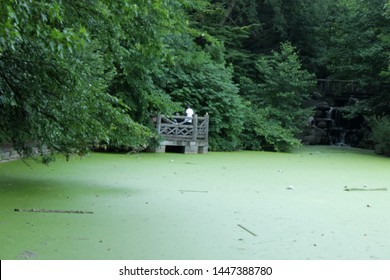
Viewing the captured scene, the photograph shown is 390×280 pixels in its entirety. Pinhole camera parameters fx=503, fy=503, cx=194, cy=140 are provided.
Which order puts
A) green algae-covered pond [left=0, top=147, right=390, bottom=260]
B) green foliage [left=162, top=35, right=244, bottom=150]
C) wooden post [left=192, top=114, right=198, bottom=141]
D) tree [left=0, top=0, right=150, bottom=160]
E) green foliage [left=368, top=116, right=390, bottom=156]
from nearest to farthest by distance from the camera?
1. green algae-covered pond [left=0, top=147, right=390, bottom=260]
2. tree [left=0, top=0, right=150, bottom=160]
3. wooden post [left=192, top=114, right=198, bottom=141]
4. green foliage [left=162, top=35, right=244, bottom=150]
5. green foliage [left=368, top=116, right=390, bottom=156]

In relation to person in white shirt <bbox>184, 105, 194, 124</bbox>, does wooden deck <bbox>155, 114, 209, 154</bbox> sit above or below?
below

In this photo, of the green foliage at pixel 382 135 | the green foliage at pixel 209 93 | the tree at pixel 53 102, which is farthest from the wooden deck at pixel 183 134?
the tree at pixel 53 102

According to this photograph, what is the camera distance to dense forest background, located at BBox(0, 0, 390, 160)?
4520 mm

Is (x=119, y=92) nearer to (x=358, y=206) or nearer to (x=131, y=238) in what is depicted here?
(x=358, y=206)

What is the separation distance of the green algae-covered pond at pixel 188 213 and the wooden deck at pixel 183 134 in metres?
3.76

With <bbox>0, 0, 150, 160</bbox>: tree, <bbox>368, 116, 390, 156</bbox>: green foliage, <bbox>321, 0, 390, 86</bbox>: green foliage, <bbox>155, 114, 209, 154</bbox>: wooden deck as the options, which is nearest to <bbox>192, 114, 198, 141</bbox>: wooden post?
<bbox>155, 114, 209, 154</bbox>: wooden deck

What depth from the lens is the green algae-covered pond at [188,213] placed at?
3826 mm

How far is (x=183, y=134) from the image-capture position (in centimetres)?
1338

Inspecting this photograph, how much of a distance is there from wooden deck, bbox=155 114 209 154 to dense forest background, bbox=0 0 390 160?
1.43 ft

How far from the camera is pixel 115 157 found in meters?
11.2

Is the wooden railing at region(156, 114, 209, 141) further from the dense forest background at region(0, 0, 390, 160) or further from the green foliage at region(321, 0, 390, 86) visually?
the green foliage at region(321, 0, 390, 86)

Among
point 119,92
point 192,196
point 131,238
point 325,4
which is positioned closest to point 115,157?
point 119,92

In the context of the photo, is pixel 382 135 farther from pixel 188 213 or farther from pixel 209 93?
pixel 188 213

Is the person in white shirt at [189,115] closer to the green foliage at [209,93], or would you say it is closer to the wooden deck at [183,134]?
the wooden deck at [183,134]
